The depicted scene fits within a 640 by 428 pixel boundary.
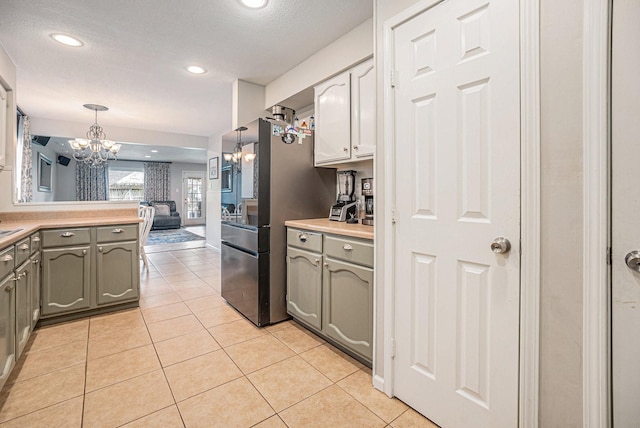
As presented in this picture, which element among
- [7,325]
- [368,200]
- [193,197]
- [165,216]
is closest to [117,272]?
[7,325]

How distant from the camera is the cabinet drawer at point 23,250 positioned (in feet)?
6.20

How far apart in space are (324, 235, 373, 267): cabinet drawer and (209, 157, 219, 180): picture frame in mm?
4474

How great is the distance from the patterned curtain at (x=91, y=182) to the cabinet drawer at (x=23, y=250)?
30.0 feet

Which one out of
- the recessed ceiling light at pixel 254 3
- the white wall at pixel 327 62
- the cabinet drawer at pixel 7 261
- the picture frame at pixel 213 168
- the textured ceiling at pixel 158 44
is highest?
the textured ceiling at pixel 158 44

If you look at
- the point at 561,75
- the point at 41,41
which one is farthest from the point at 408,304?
the point at 41,41

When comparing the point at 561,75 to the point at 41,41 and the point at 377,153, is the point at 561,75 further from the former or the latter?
the point at 41,41

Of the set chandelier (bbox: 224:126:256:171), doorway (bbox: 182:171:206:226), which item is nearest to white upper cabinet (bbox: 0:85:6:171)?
chandelier (bbox: 224:126:256:171)

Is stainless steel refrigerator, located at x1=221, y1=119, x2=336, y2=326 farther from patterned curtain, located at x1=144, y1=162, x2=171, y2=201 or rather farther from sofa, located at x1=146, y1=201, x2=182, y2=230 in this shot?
patterned curtain, located at x1=144, y1=162, x2=171, y2=201

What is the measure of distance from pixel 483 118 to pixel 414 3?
2.31ft

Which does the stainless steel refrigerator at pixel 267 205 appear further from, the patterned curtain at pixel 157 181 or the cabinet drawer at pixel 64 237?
the patterned curtain at pixel 157 181

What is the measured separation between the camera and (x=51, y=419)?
1.50m

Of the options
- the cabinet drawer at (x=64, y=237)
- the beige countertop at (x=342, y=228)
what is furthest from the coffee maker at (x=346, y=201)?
the cabinet drawer at (x=64, y=237)

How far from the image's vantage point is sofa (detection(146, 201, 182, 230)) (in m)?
9.72

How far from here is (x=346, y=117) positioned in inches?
95.0
